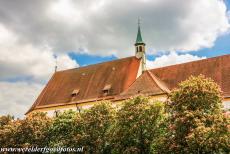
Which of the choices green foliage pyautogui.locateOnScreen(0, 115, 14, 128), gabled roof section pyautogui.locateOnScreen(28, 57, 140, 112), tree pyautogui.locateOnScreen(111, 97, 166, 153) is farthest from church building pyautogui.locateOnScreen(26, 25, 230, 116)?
tree pyautogui.locateOnScreen(111, 97, 166, 153)

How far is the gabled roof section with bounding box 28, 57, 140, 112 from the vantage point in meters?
52.7

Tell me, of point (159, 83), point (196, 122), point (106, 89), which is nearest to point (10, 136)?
point (106, 89)

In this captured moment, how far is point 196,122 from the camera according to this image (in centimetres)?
2464

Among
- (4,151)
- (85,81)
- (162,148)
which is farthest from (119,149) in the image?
(85,81)

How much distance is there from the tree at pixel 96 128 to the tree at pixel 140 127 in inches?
97.6

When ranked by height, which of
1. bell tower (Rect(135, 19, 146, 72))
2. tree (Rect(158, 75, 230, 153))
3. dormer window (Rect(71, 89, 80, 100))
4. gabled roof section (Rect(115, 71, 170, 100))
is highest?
bell tower (Rect(135, 19, 146, 72))

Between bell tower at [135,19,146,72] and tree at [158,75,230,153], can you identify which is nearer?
tree at [158,75,230,153]

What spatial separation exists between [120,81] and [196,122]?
2824cm

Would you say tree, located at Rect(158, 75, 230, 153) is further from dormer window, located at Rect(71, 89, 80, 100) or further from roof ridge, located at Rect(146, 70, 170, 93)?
dormer window, located at Rect(71, 89, 80, 100)

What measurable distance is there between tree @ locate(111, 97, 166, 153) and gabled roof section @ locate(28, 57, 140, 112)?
21300 millimetres

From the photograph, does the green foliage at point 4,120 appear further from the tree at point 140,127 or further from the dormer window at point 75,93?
the tree at point 140,127

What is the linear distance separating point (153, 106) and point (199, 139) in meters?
6.49

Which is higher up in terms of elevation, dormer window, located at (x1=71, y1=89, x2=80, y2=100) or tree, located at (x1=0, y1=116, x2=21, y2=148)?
dormer window, located at (x1=71, y1=89, x2=80, y2=100)

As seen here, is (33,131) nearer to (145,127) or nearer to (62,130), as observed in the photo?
(62,130)
